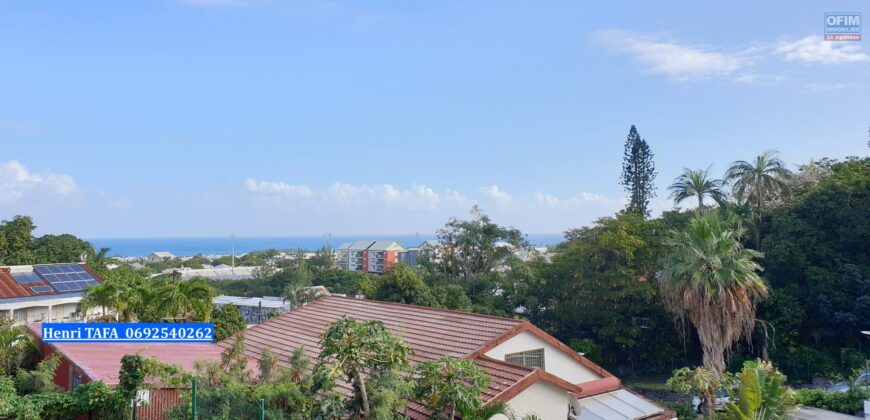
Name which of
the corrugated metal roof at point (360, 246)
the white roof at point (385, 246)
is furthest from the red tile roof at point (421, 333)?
the corrugated metal roof at point (360, 246)

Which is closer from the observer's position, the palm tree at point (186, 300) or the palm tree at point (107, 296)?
the palm tree at point (107, 296)

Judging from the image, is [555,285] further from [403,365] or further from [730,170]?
[403,365]

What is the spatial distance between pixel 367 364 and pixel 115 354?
26.0ft

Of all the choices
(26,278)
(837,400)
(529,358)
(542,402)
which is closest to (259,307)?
(26,278)

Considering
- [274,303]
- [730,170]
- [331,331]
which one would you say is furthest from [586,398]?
[274,303]

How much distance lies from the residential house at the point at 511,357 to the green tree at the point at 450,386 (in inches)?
22.2

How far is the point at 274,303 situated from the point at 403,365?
41389 mm

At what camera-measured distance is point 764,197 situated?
31.8 metres

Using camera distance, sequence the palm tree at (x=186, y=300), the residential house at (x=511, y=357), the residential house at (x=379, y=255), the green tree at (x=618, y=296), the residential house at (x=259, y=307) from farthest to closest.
Result: 1. the residential house at (x=379, y=255)
2. the residential house at (x=259, y=307)
3. the green tree at (x=618, y=296)
4. the palm tree at (x=186, y=300)
5. the residential house at (x=511, y=357)

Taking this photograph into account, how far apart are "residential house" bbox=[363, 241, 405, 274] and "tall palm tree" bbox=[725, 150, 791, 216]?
84440 mm

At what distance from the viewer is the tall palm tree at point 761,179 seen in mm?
31234

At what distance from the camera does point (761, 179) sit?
1233 inches

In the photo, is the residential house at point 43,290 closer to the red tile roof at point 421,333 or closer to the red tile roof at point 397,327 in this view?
the red tile roof at point 397,327

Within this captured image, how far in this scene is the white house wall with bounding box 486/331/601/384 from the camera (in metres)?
11.6
